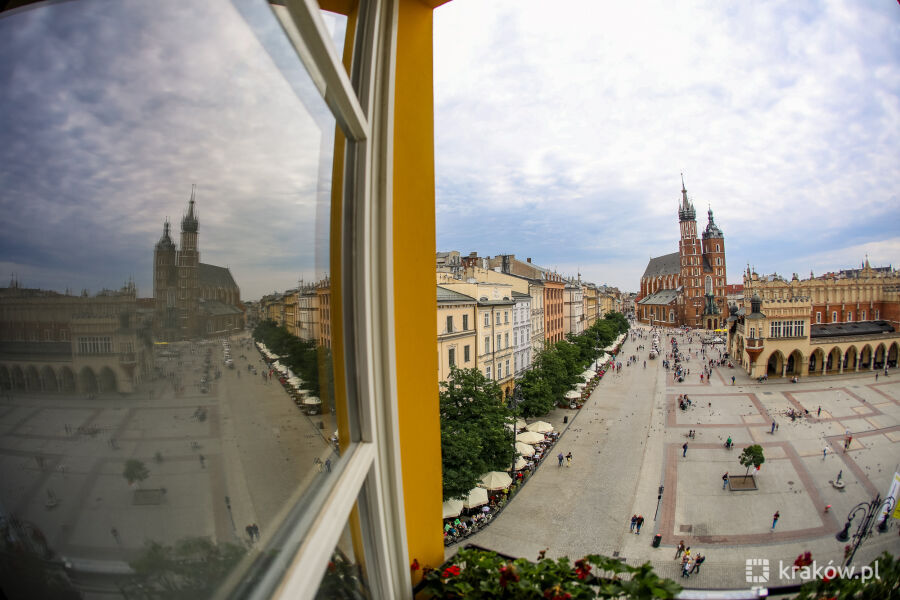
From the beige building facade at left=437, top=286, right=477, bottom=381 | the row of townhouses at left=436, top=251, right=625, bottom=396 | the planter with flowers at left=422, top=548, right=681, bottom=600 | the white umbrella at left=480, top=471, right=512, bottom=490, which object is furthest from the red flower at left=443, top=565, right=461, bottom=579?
the beige building facade at left=437, top=286, right=477, bottom=381

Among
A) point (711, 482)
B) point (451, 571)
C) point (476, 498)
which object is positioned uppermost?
point (451, 571)

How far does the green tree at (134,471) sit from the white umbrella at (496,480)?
12.1m

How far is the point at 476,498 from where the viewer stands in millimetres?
11078

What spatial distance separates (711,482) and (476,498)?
7706 millimetres

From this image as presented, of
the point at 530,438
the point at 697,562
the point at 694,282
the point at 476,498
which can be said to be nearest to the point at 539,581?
the point at 697,562

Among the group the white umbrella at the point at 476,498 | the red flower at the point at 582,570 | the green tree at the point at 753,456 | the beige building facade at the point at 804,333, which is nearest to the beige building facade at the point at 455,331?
the white umbrella at the point at 476,498

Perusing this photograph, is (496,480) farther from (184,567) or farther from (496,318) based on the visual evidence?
(184,567)

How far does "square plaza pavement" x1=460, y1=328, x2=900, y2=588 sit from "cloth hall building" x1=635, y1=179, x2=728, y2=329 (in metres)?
48.3

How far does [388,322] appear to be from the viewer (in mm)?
2244

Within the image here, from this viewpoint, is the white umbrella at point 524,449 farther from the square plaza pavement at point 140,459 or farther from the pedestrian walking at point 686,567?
the square plaza pavement at point 140,459

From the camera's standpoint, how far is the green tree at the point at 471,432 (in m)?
10.2

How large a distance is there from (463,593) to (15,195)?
2331mm

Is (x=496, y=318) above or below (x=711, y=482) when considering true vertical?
above

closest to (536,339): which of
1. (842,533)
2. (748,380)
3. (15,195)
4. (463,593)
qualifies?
(748,380)
